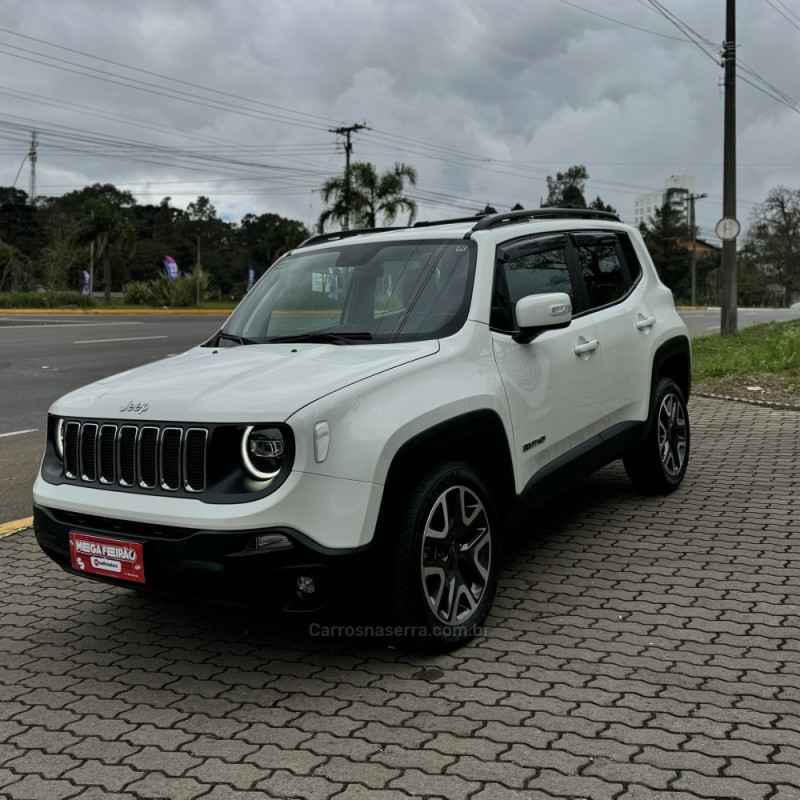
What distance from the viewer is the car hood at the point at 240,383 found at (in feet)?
10.6

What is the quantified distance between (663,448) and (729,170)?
599 inches

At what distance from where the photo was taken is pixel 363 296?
4363 millimetres

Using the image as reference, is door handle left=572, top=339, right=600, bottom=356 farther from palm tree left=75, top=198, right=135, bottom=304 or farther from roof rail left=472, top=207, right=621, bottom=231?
palm tree left=75, top=198, right=135, bottom=304

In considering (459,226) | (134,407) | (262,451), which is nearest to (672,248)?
(459,226)

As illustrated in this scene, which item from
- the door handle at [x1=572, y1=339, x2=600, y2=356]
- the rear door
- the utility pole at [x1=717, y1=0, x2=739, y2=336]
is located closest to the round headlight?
the door handle at [x1=572, y1=339, x2=600, y2=356]

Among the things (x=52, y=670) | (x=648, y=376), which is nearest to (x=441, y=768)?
(x=52, y=670)

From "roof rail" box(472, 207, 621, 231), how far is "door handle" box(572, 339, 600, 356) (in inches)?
29.2

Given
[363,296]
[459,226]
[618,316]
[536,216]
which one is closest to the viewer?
[363,296]

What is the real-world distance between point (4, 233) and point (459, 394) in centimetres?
8221

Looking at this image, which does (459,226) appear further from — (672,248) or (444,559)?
(672,248)

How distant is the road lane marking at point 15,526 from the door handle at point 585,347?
3.64 metres

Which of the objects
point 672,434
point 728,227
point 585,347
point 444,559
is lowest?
point 444,559

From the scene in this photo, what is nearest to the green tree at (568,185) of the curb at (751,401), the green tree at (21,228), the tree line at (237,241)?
the tree line at (237,241)

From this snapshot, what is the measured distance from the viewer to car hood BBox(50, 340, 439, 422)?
3225mm
